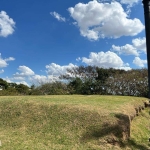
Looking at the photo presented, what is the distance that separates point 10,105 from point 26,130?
5.89 ft

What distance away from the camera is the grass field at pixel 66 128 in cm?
491

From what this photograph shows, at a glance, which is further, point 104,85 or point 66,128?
point 104,85

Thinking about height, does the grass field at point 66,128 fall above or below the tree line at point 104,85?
below

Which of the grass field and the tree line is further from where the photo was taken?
the tree line

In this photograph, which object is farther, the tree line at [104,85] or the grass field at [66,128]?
the tree line at [104,85]

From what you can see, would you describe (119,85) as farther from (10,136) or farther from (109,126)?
(10,136)

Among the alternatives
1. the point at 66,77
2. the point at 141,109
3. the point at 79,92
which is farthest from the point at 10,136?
the point at 66,77

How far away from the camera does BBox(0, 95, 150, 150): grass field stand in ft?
16.1

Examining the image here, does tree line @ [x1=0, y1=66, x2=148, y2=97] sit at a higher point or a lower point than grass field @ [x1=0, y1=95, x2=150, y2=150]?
higher

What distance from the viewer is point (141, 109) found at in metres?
9.18

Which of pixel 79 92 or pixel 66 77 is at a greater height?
pixel 66 77

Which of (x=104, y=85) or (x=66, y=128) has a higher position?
(x=104, y=85)

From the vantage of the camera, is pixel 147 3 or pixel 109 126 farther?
pixel 109 126

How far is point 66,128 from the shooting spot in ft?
18.0
